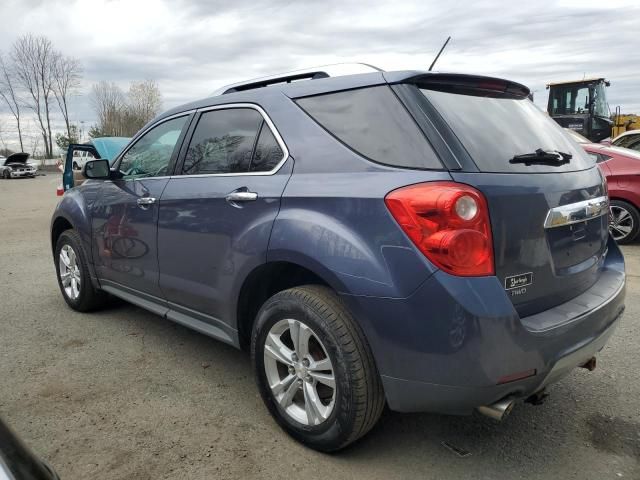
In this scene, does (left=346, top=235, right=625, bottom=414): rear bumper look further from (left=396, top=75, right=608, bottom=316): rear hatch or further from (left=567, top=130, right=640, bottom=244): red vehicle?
(left=567, top=130, right=640, bottom=244): red vehicle

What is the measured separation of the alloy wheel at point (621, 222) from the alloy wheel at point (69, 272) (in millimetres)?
6677

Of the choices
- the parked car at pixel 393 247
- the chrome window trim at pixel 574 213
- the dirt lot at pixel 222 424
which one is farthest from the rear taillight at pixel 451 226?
the dirt lot at pixel 222 424

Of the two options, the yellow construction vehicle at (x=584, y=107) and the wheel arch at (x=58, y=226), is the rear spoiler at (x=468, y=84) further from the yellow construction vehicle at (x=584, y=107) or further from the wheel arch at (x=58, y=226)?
the yellow construction vehicle at (x=584, y=107)

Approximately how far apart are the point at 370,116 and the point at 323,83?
0.41 m

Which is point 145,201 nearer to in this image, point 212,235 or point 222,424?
point 212,235

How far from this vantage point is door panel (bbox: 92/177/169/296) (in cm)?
356

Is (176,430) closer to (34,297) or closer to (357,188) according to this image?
(357,188)

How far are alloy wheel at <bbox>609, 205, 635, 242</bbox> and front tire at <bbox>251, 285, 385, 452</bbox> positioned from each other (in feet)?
20.5

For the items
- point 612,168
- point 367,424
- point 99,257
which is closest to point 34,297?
point 99,257

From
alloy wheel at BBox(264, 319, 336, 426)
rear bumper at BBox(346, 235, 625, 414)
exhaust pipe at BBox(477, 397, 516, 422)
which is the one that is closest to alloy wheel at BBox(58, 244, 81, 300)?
alloy wheel at BBox(264, 319, 336, 426)

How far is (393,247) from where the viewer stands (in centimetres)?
215

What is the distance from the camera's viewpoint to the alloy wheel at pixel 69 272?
15.3ft

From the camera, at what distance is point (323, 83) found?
106 inches

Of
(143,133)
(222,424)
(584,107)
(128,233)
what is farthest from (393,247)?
(584,107)
